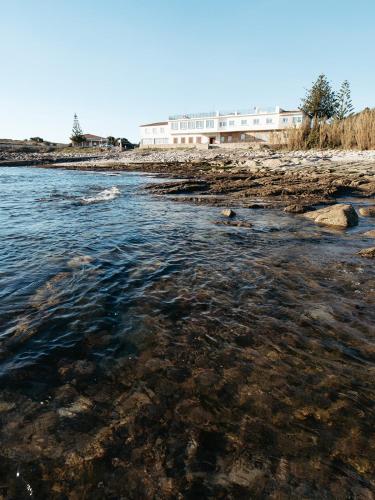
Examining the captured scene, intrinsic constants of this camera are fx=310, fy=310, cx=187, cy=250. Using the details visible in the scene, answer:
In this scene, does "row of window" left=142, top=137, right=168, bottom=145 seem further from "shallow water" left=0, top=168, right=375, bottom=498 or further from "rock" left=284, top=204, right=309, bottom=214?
"shallow water" left=0, top=168, right=375, bottom=498

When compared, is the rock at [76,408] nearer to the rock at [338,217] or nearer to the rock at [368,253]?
the rock at [368,253]

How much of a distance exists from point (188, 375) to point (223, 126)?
285ft

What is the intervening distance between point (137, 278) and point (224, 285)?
184 centimetres

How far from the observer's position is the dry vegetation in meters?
31.1

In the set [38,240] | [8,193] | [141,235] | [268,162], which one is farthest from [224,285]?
[268,162]

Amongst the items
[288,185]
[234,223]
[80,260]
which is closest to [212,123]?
[288,185]

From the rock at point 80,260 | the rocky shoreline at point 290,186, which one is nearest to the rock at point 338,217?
the rocky shoreline at point 290,186

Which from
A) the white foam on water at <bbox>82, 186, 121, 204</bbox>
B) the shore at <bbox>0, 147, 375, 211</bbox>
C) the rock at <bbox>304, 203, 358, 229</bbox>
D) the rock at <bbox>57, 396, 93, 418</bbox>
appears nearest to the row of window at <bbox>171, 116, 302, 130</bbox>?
the shore at <bbox>0, 147, 375, 211</bbox>

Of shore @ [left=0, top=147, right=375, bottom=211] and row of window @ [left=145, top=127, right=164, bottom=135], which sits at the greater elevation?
row of window @ [left=145, top=127, right=164, bottom=135]

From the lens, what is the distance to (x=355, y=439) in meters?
2.92

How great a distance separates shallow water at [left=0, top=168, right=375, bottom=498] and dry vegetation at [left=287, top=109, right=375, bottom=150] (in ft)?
96.3

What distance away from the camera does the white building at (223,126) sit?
2980 inches

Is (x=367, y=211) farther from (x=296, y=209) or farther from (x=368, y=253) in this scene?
(x=368, y=253)

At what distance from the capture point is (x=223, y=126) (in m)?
82.9
